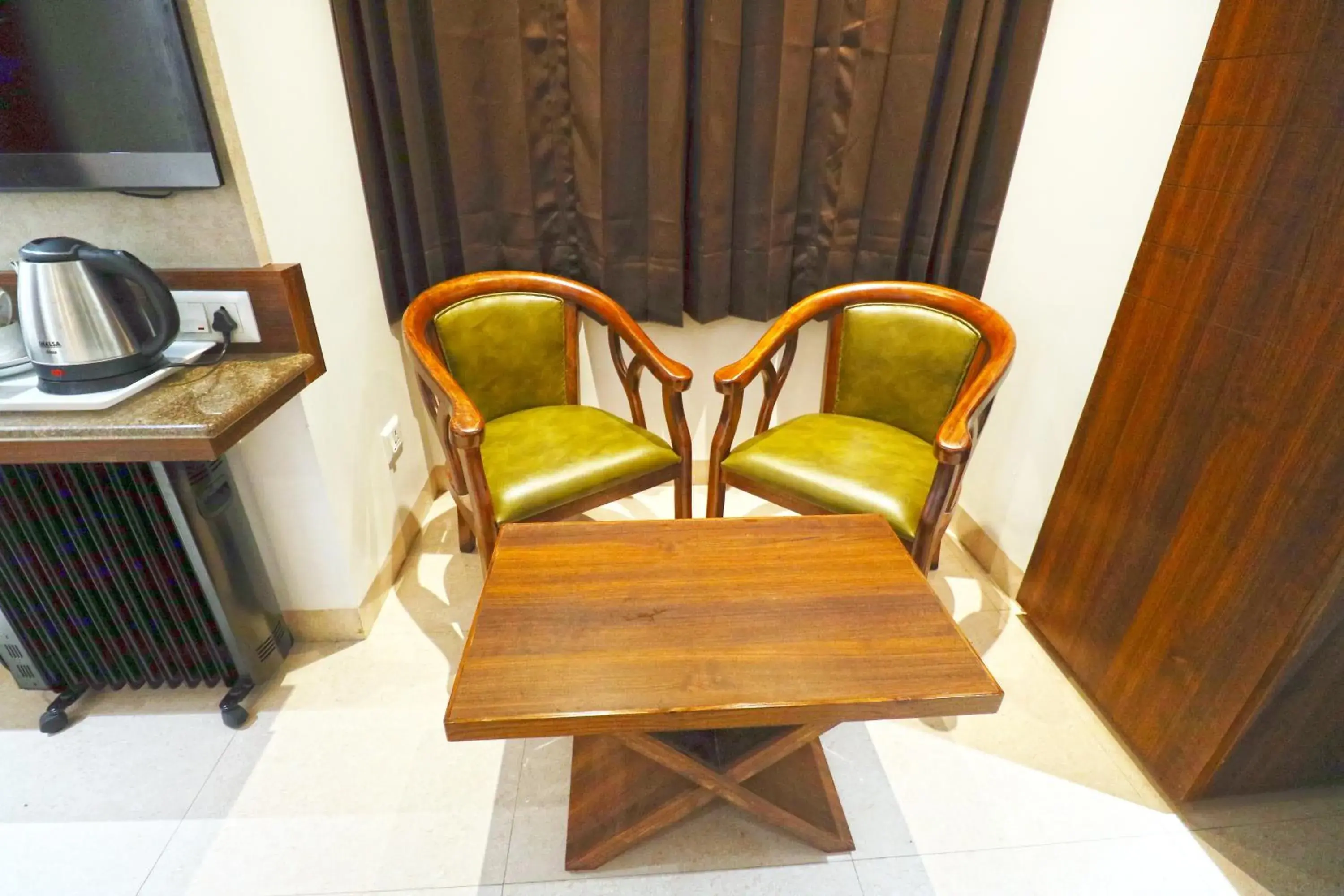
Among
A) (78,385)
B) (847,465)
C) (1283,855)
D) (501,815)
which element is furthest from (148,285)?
(1283,855)

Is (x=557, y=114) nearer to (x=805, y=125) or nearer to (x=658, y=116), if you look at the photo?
(x=658, y=116)

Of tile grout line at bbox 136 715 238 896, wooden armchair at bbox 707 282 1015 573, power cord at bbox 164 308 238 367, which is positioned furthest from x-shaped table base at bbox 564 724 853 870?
power cord at bbox 164 308 238 367

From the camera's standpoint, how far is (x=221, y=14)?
3.64 ft

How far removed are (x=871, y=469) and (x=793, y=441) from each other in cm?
21

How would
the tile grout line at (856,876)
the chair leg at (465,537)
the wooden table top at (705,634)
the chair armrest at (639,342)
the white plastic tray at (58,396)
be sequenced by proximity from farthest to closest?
the chair leg at (465,537) → the chair armrest at (639,342) → the tile grout line at (856,876) → the white plastic tray at (58,396) → the wooden table top at (705,634)

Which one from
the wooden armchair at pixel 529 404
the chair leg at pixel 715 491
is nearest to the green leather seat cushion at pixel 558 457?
the wooden armchair at pixel 529 404

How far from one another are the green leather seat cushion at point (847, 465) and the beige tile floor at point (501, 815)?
0.51 meters

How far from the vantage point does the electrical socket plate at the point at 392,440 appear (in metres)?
1.82

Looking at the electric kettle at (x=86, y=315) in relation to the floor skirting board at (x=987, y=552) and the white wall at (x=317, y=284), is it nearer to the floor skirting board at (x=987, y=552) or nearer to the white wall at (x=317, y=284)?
the white wall at (x=317, y=284)

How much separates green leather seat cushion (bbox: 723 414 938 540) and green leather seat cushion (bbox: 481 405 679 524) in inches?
9.9

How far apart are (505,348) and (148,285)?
820 mm

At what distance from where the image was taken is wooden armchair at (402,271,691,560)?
1506 millimetres

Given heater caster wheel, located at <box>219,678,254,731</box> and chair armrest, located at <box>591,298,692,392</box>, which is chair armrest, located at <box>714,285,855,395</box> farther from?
heater caster wheel, located at <box>219,678,254,731</box>

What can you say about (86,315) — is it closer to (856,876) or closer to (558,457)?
(558,457)
